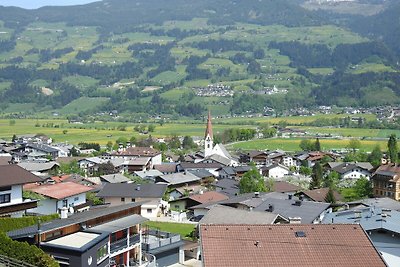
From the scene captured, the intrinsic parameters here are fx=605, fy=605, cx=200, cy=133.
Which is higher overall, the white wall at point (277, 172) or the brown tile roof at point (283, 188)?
the brown tile roof at point (283, 188)

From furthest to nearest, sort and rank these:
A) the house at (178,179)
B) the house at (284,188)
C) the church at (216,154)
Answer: the church at (216,154) < the house at (178,179) < the house at (284,188)

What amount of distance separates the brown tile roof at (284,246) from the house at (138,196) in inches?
838

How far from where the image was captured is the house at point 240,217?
2253cm

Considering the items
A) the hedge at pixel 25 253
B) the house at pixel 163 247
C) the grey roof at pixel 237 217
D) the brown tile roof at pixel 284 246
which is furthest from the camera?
the grey roof at pixel 237 217

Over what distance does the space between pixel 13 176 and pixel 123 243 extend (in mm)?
4379

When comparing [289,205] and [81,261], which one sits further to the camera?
[289,205]

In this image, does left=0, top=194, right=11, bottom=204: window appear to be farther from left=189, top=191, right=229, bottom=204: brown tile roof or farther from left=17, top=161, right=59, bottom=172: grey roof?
left=17, top=161, right=59, bottom=172: grey roof

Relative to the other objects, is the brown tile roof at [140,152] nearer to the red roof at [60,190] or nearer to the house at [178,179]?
the house at [178,179]

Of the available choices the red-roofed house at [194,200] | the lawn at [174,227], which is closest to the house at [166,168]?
the red-roofed house at [194,200]

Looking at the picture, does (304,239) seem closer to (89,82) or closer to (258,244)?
(258,244)

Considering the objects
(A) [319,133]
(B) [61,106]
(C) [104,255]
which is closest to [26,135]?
(A) [319,133]

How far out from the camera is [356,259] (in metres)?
12.8

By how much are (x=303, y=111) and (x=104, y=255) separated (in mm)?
133075

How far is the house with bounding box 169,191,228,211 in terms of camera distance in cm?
3731
